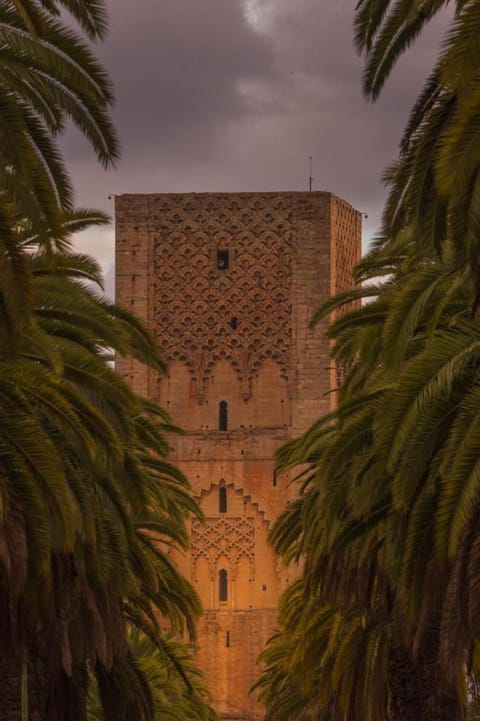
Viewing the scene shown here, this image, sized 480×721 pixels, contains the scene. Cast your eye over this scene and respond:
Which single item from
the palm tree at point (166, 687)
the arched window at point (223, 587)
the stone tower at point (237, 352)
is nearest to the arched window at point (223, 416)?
the stone tower at point (237, 352)

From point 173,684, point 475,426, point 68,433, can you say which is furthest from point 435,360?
point 173,684

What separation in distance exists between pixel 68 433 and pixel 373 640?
320 inches

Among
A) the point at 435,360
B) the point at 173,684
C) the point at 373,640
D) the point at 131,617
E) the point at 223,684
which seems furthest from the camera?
the point at 223,684

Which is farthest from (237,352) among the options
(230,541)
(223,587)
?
(223,587)

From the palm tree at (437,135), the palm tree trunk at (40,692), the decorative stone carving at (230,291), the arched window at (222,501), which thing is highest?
the decorative stone carving at (230,291)

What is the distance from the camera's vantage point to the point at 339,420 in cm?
2420

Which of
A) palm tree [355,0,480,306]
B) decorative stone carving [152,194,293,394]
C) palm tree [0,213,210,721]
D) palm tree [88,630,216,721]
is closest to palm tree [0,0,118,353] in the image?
palm tree [0,213,210,721]

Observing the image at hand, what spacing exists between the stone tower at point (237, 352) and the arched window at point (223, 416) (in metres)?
0.03

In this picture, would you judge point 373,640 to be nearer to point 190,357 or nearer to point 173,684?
point 173,684

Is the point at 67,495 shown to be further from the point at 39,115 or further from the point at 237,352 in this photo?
the point at 237,352

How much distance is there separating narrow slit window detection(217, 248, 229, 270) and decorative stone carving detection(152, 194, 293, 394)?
0.34ft

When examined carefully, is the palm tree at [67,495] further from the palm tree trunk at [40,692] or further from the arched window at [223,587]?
the arched window at [223,587]

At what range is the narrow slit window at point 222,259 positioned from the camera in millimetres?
59000

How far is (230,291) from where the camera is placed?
58750 mm
